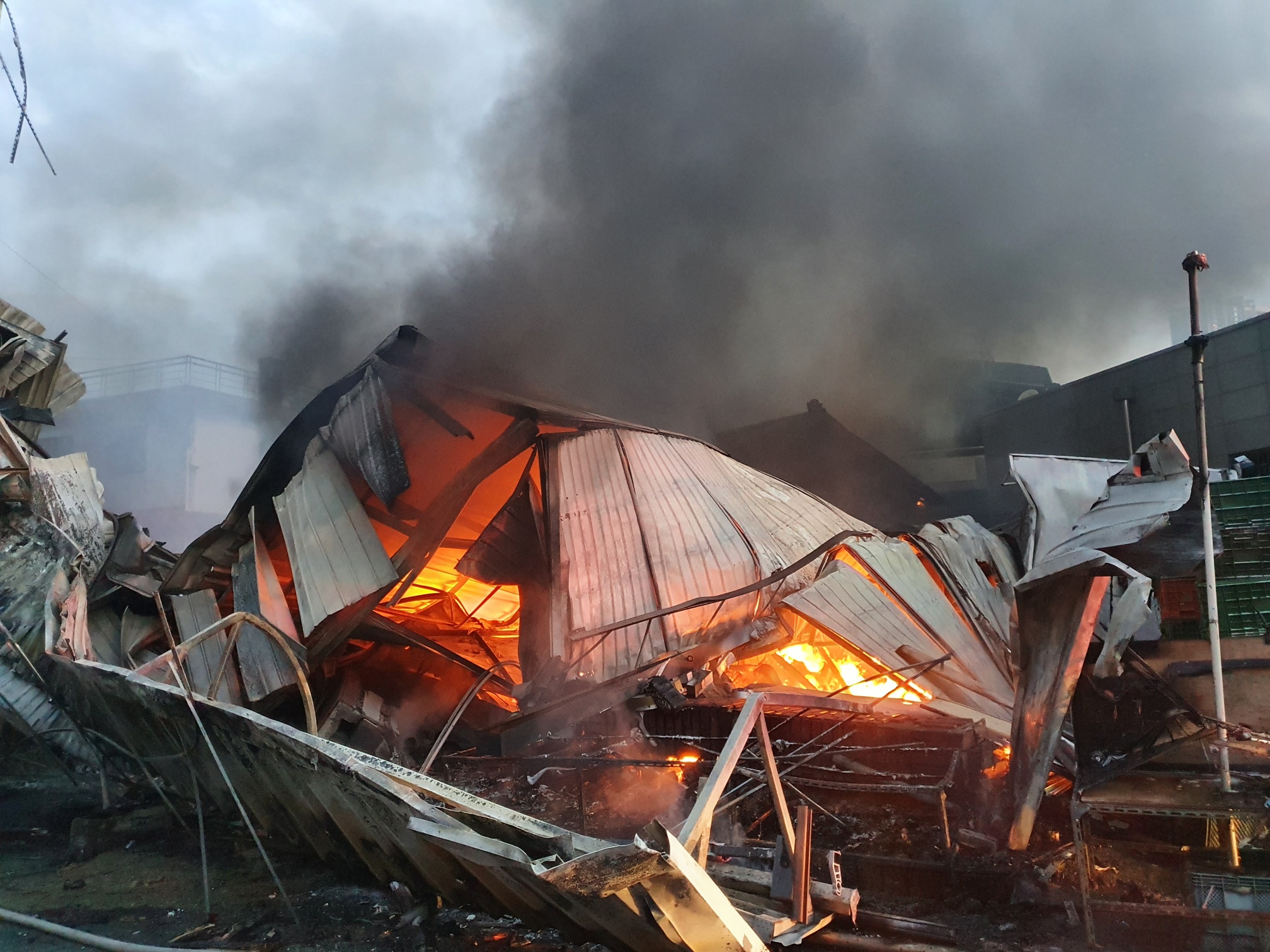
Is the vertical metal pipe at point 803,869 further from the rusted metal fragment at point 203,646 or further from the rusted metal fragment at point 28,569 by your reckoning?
the rusted metal fragment at point 28,569

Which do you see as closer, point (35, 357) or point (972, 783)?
point (972, 783)

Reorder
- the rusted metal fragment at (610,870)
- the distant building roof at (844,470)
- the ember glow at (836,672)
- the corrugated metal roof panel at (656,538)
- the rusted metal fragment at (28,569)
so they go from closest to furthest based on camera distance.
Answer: the rusted metal fragment at (610,870), the ember glow at (836,672), the corrugated metal roof panel at (656,538), the rusted metal fragment at (28,569), the distant building roof at (844,470)

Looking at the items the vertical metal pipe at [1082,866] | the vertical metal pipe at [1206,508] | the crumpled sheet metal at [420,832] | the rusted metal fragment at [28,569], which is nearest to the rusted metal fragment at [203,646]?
the crumpled sheet metal at [420,832]

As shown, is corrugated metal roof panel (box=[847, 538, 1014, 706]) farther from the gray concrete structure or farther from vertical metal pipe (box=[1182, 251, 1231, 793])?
the gray concrete structure

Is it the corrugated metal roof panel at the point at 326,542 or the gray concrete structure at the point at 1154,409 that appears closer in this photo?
the corrugated metal roof panel at the point at 326,542

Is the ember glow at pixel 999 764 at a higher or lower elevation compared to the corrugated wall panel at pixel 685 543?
lower

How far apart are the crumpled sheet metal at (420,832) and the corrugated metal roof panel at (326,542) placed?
1.67 m

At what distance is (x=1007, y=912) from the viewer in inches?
146

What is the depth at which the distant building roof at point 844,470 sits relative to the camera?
17.5m

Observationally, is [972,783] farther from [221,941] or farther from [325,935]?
[221,941]

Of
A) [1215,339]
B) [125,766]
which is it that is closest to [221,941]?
[125,766]

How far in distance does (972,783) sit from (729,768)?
2.95 m

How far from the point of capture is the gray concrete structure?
1163cm

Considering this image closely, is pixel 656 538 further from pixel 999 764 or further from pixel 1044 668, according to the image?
pixel 1044 668
